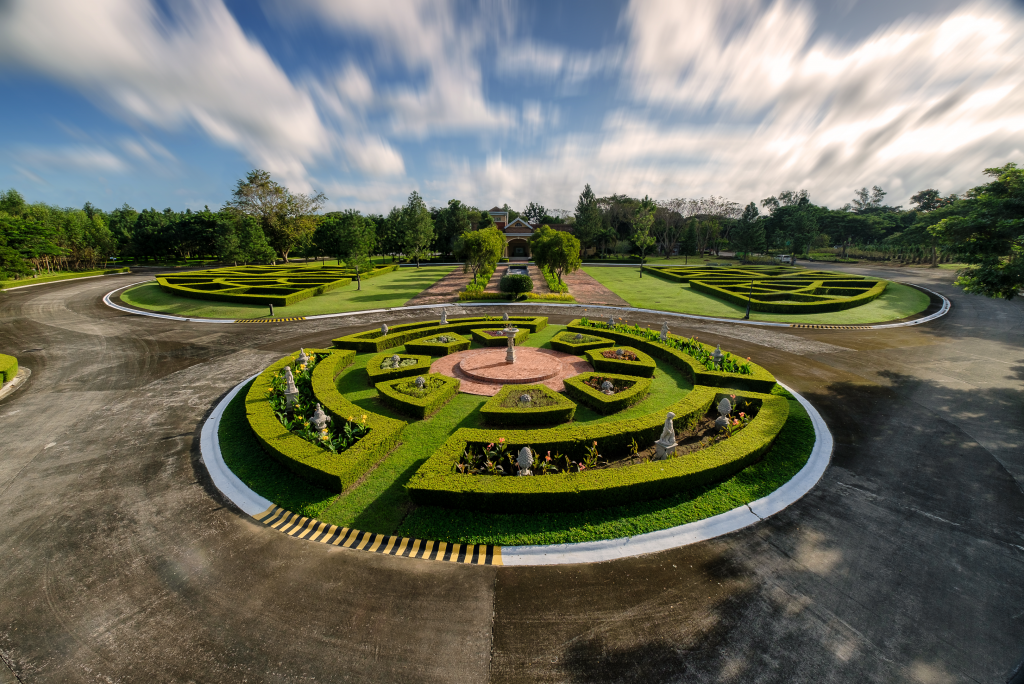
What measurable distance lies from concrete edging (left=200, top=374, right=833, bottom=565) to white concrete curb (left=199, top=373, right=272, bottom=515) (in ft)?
0.08

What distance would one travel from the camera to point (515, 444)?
36.1 ft

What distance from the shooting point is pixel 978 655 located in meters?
6.07

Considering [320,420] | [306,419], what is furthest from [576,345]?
[306,419]

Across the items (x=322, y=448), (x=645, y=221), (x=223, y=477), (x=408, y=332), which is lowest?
(x=223, y=477)

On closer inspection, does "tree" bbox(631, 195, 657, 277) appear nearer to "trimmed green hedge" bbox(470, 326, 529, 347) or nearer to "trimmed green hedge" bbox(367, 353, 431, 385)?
"trimmed green hedge" bbox(470, 326, 529, 347)

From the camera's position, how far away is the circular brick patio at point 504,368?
55.1ft

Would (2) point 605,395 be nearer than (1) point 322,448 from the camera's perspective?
No

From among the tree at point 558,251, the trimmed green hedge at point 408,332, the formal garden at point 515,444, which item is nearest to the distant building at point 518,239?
the tree at point 558,251

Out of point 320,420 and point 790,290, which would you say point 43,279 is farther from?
point 790,290

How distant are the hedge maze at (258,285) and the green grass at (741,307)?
112 ft

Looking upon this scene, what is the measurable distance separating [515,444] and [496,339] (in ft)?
38.9

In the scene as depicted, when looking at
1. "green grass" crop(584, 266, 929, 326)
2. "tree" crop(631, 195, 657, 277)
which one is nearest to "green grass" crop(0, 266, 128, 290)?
"green grass" crop(584, 266, 929, 326)

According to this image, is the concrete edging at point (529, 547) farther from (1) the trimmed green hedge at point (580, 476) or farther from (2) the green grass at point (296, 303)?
(2) the green grass at point (296, 303)

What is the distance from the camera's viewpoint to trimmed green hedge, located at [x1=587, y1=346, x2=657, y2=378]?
17094 mm
